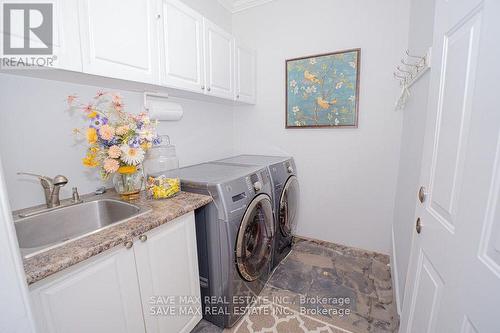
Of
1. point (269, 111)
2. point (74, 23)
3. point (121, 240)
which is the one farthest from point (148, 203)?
point (269, 111)

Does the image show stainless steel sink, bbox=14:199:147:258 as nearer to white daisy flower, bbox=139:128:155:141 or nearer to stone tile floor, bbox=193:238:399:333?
white daisy flower, bbox=139:128:155:141

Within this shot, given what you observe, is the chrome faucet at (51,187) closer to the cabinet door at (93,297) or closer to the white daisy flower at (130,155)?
the white daisy flower at (130,155)

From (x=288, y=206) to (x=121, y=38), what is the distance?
186 centimetres

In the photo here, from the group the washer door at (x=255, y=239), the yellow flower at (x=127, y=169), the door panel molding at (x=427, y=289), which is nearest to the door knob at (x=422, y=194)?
the door panel molding at (x=427, y=289)

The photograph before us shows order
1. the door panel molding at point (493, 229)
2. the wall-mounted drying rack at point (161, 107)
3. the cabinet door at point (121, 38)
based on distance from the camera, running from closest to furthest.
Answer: the door panel molding at point (493, 229) < the cabinet door at point (121, 38) < the wall-mounted drying rack at point (161, 107)

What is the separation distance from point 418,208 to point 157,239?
4.30 ft

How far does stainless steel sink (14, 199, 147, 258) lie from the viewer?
108cm

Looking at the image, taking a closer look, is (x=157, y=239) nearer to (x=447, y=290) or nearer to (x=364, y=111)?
(x=447, y=290)

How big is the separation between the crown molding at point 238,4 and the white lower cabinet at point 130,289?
98.1 inches

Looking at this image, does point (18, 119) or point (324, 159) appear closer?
point (18, 119)

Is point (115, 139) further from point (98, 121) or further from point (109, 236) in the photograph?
point (109, 236)

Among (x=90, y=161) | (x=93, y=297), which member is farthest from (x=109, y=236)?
(x=90, y=161)

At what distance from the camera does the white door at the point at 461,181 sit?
0.53 metres

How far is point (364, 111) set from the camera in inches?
84.1
